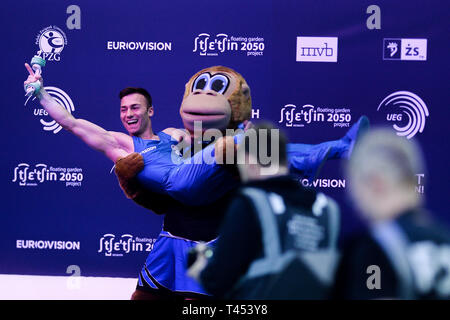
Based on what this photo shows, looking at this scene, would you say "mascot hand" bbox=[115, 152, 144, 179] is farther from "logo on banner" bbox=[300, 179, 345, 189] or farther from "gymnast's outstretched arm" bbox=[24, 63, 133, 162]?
"logo on banner" bbox=[300, 179, 345, 189]

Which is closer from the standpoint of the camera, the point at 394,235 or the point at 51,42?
the point at 394,235

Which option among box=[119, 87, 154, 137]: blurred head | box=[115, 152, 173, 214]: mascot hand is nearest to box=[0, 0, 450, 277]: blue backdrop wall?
box=[119, 87, 154, 137]: blurred head

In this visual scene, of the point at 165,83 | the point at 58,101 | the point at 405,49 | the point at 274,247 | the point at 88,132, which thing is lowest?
the point at 274,247

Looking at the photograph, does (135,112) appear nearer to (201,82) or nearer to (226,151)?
(201,82)

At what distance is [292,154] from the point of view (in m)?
2.67

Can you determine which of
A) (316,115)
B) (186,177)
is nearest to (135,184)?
(186,177)

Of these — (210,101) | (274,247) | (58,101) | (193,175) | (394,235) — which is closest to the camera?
(394,235)

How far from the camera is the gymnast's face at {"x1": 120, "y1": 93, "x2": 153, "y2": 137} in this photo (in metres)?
3.18

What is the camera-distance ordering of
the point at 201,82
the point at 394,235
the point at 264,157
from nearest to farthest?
the point at 394,235 → the point at 264,157 → the point at 201,82

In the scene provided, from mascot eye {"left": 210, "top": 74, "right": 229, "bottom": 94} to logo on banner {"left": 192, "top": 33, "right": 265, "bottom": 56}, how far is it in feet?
4.23

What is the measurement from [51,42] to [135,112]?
1.43m

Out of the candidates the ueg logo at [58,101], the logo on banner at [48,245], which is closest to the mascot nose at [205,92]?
the ueg logo at [58,101]

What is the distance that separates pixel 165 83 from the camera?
4.18 meters
